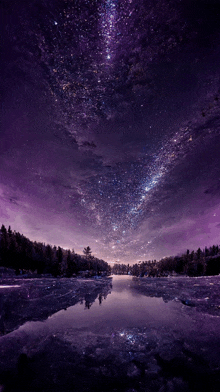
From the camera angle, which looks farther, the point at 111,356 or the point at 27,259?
the point at 27,259

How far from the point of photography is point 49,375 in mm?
2906

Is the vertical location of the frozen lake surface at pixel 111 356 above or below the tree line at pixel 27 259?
above

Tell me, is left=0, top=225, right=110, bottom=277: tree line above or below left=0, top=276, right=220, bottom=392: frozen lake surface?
below

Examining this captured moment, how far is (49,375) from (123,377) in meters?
1.53

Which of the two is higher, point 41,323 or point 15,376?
point 15,376

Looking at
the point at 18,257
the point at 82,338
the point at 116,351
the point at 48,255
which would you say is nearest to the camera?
the point at 116,351

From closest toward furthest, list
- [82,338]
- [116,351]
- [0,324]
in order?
[116,351], [82,338], [0,324]

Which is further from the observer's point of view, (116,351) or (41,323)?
(41,323)

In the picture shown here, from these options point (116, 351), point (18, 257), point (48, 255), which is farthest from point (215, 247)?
point (116, 351)

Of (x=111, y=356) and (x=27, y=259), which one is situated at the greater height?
(x=111, y=356)

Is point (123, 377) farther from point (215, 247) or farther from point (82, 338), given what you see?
point (215, 247)

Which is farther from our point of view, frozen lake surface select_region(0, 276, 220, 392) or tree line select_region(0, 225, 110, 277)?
tree line select_region(0, 225, 110, 277)

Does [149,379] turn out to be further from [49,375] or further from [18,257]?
[18,257]

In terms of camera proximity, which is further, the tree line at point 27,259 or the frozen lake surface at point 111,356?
the tree line at point 27,259
